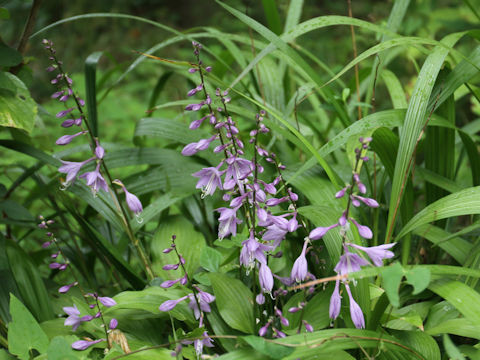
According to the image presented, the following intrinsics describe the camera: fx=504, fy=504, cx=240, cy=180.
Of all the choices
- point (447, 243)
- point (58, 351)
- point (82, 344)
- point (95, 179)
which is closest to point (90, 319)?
point (82, 344)

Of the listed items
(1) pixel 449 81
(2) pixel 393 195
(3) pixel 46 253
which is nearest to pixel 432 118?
(1) pixel 449 81

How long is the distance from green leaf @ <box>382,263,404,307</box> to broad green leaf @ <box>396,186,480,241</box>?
45 cm

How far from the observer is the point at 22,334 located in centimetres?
113

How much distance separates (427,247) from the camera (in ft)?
5.48

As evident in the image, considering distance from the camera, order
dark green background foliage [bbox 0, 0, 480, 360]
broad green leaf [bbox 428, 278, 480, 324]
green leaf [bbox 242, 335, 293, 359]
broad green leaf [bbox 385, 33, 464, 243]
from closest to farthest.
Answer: green leaf [bbox 242, 335, 293, 359], broad green leaf [bbox 428, 278, 480, 324], dark green background foliage [bbox 0, 0, 480, 360], broad green leaf [bbox 385, 33, 464, 243]

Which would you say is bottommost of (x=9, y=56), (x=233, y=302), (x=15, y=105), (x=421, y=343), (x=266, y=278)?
(x=421, y=343)

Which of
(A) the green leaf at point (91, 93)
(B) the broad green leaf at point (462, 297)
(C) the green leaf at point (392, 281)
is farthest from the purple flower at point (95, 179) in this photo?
(B) the broad green leaf at point (462, 297)

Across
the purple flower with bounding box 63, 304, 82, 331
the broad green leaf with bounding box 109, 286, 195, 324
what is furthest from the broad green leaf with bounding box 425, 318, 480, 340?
the purple flower with bounding box 63, 304, 82, 331

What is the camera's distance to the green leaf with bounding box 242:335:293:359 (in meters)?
0.90

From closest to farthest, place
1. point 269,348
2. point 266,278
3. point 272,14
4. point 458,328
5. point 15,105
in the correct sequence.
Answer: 1. point 269,348
2. point 266,278
3. point 458,328
4. point 15,105
5. point 272,14

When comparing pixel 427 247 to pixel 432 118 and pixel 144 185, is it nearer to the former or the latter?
pixel 432 118

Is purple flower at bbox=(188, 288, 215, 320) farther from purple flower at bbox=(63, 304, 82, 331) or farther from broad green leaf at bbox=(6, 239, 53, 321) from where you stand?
broad green leaf at bbox=(6, 239, 53, 321)

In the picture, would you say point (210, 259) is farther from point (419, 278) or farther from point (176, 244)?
point (419, 278)

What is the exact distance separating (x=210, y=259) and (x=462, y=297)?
58 centimetres
